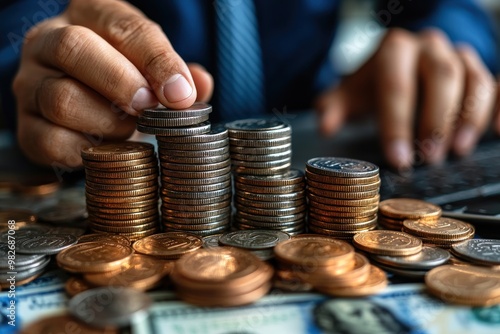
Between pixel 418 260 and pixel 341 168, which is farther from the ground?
pixel 341 168

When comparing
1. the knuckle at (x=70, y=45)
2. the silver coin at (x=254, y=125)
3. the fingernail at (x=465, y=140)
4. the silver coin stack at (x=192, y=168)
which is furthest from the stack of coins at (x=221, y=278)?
the fingernail at (x=465, y=140)

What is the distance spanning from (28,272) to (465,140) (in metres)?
1.09

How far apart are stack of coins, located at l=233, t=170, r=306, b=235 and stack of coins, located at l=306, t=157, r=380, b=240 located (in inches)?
0.8

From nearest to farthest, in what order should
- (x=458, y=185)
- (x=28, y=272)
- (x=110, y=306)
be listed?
(x=110, y=306)
(x=28, y=272)
(x=458, y=185)

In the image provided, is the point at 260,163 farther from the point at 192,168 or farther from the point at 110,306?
the point at 110,306

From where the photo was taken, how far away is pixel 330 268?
64cm

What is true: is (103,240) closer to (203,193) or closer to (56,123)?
(203,193)

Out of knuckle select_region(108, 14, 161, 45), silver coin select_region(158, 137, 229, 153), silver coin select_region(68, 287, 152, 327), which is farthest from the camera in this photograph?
knuckle select_region(108, 14, 161, 45)

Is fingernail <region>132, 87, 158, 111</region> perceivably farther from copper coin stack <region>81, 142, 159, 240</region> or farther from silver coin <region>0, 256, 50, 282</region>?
silver coin <region>0, 256, 50, 282</region>

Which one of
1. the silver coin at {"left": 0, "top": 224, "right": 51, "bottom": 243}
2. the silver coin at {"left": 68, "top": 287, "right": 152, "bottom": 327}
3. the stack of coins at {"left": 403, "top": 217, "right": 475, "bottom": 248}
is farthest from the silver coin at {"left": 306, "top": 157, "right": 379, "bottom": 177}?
the silver coin at {"left": 0, "top": 224, "right": 51, "bottom": 243}

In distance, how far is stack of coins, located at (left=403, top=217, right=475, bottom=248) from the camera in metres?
0.76

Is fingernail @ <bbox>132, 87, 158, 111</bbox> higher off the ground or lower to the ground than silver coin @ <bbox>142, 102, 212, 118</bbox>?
higher

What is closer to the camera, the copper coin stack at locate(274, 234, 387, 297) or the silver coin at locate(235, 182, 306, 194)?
the copper coin stack at locate(274, 234, 387, 297)

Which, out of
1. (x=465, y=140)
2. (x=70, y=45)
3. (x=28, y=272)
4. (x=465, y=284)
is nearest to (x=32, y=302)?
(x=28, y=272)
